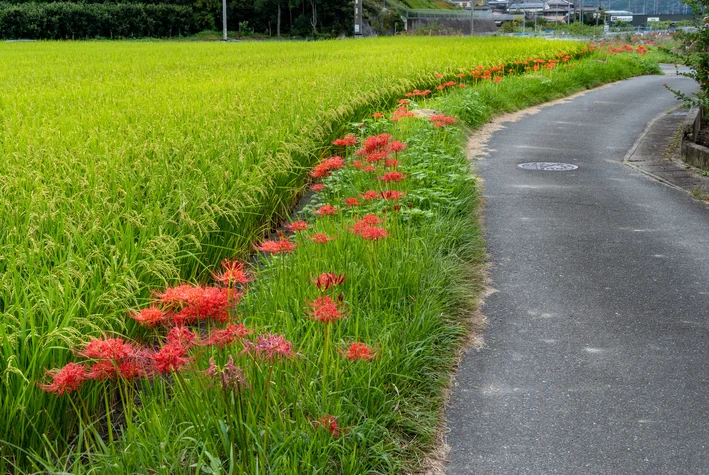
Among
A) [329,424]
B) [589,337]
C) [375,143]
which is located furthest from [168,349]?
[375,143]

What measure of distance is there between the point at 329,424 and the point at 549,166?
895cm

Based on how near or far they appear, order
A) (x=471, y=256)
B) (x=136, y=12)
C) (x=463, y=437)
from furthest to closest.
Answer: (x=136, y=12) < (x=471, y=256) < (x=463, y=437)

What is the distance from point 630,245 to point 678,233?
2.69 feet

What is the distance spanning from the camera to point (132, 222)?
5.36 metres

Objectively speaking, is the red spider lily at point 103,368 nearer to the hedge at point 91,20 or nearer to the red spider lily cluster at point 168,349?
the red spider lily cluster at point 168,349

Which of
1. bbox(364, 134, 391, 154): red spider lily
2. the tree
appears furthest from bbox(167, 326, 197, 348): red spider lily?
the tree

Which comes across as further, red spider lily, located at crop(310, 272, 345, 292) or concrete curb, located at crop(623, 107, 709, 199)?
concrete curb, located at crop(623, 107, 709, 199)

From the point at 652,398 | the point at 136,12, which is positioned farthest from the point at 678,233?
the point at 136,12

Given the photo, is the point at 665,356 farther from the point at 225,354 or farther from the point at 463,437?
the point at 225,354

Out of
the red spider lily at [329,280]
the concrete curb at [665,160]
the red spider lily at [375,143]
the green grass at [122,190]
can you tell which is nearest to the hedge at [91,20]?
the green grass at [122,190]

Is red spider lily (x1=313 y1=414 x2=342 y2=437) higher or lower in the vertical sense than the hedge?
lower

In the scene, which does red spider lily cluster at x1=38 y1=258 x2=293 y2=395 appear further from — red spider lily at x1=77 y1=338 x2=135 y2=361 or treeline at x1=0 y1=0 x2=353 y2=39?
treeline at x1=0 y1=0 x2=353 y2=39

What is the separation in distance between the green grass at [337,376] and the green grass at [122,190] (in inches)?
12.6

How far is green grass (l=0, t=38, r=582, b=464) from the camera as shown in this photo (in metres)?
3.76
